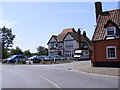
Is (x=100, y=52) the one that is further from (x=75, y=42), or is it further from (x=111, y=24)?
(x=75, y=42)

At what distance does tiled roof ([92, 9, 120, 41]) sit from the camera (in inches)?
1143

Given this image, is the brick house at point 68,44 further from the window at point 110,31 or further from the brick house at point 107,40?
the window at point 110,31

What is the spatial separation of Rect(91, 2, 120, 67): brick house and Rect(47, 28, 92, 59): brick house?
31673 mm

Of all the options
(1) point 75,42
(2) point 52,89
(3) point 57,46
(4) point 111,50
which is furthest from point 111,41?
(3) point 57,46

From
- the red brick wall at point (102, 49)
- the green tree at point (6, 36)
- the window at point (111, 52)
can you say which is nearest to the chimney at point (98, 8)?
the red brick wall at point (102, 49)

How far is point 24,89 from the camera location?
37.9ft

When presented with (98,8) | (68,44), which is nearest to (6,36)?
(68,44)

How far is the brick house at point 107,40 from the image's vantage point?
2708 centimetres

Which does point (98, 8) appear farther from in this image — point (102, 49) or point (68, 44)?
point (68, 44)

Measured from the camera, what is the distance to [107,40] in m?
27.8

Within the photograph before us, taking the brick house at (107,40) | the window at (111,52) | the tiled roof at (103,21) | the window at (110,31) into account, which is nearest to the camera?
the brick house at (107,40)

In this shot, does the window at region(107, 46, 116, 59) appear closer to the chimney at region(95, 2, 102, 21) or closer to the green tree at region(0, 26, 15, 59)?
the chimney at region(95, 2, 102, 21)

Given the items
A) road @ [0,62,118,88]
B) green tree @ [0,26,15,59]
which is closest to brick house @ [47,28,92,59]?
green tree @ [0,26,15,59]

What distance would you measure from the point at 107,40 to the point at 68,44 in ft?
133
